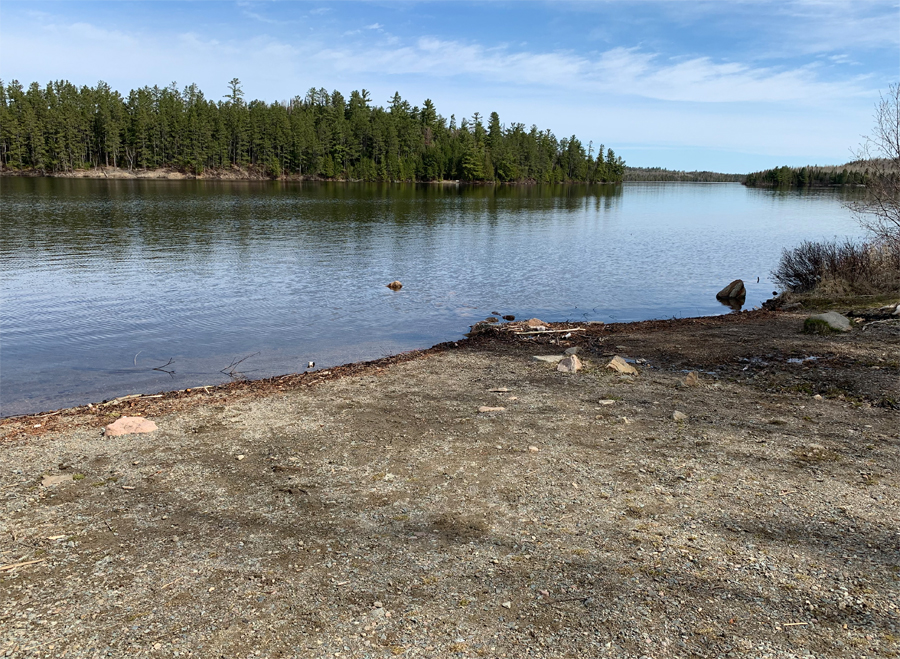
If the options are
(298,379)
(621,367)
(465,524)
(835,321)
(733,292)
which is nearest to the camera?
(465,524)

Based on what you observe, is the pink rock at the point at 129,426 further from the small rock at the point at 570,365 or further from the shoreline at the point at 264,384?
the small rock at the point at 570,365

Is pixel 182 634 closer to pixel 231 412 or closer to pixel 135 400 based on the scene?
pixel 231 412

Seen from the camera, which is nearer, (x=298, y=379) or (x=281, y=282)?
A: (x=298, y=379)

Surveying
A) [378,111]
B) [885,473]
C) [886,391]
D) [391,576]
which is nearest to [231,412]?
[391,576]

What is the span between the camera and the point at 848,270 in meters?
27.0

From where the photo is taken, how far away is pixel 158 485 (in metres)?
7.82

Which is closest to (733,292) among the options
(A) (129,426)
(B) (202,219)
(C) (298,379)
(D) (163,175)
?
(C) (298,379)

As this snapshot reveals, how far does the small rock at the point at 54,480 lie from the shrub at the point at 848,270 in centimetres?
2915

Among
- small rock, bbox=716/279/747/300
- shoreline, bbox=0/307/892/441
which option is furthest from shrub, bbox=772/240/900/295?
shoreline, bbox=0/307/892/441

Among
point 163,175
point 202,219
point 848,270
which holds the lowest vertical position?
point 848,270

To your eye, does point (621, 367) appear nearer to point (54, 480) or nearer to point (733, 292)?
point (54, 480)

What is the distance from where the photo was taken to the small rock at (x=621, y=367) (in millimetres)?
13409

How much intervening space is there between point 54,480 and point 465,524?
5.55 meters

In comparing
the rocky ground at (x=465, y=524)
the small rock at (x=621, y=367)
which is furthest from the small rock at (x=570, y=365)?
the rocky ground at (x=465, y=524)
